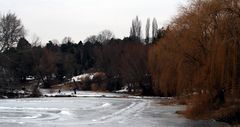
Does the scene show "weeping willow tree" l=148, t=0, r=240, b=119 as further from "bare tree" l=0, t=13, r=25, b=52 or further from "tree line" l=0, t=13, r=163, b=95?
"bare tree" l=0, t=13, r=25, b=52

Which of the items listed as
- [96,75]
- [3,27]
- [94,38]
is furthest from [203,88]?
[94,38]

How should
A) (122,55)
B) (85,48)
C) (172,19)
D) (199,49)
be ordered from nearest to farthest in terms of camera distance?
(199,49) → (172,19) → (122,55) → (85,48)

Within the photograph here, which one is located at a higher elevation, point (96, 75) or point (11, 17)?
point (11, 17)

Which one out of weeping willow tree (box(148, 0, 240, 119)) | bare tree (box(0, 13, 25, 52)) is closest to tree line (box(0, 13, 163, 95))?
bare tree (box(0, 13, 25, 52))

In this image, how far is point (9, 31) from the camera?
8825 cm

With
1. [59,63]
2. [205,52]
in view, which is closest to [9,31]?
[59,63]

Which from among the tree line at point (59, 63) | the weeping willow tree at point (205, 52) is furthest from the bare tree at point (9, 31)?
the weeping willow tree at point (205, 52)

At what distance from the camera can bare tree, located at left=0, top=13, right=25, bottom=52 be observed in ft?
289

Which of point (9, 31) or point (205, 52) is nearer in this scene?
point (205, 52)

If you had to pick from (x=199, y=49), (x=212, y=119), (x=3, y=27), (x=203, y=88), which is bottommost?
(x=212, y=119)

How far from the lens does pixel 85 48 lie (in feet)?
464

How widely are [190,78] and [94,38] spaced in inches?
5432

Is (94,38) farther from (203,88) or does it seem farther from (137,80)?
(203,88)

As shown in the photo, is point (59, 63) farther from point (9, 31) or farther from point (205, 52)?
point (205, 52)
